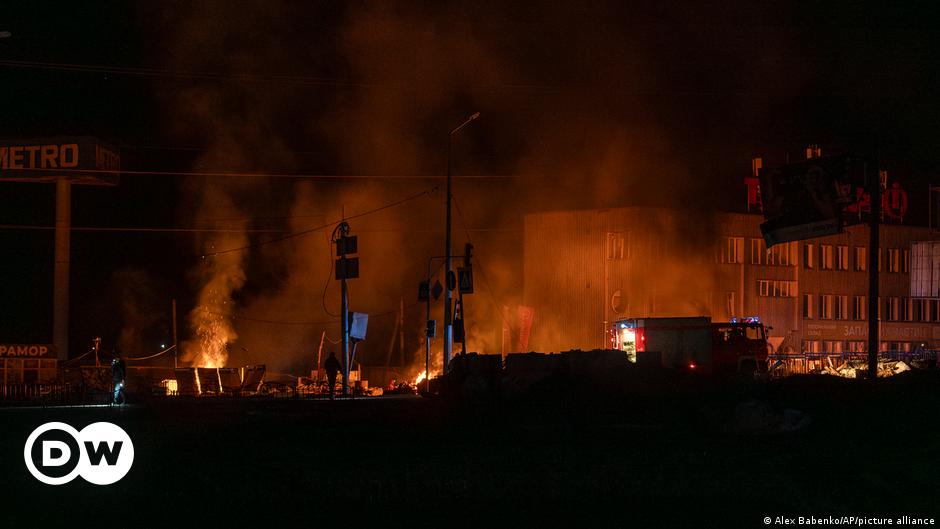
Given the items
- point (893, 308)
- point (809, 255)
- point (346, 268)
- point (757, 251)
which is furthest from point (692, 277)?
point (346, 268)

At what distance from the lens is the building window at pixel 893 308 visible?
67188mm

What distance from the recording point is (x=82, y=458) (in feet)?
39.0

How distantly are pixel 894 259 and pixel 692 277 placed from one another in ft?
65.2

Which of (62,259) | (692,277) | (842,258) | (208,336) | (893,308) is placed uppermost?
(842,258)

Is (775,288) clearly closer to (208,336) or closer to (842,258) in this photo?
(842,258)

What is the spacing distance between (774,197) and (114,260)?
52.1 meters

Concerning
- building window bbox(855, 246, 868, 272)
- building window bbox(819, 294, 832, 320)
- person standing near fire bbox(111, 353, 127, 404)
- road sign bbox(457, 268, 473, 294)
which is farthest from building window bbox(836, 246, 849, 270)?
person standing near fire bbox(111, 353, 127, 404)

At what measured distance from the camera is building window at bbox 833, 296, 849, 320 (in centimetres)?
6384

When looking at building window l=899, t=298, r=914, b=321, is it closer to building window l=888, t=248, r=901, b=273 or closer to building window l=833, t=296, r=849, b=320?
building window l=888, t=248, r=901, b=273

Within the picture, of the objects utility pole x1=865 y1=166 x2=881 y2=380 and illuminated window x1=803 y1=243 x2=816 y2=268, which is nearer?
utility pole x1=865 y1=166 x2=881 y2=380

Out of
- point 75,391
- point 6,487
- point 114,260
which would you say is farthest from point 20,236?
point 6,487

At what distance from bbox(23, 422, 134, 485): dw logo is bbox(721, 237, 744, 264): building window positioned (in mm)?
47247

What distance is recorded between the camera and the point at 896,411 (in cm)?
1864

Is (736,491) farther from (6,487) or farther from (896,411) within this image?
(6,487)
